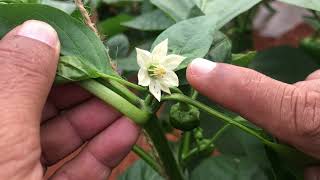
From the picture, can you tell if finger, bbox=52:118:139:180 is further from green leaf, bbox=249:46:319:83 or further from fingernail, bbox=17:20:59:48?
green leaf, bbox=249:46:319:83

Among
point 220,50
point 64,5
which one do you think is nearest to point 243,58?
point 220,50

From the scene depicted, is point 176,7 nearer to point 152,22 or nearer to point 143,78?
point 152,22

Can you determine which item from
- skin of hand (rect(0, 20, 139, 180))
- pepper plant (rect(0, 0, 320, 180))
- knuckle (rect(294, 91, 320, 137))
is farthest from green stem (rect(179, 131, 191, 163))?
knuckle (rect(294, 91, 320, 137))

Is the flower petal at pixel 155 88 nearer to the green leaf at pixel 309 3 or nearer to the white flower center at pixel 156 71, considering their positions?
the white flower center at pixel 156 71

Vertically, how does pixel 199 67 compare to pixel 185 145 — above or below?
above

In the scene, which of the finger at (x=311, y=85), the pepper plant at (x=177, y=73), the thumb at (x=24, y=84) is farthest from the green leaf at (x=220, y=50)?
the thumb at (x=24, y=84)

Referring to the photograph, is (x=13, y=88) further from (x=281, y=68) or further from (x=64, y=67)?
(x=281, y=68)

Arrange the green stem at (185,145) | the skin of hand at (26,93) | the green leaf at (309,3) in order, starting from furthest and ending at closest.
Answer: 1. the green stem at (185,145)
2. the green leaf at (309,3)
3. the skin of hand at (26,93)

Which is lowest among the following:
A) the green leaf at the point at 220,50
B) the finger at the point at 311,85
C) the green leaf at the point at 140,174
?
the green leaf at the point at 140,174
